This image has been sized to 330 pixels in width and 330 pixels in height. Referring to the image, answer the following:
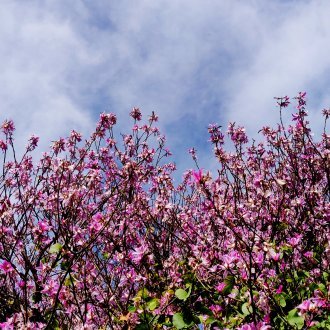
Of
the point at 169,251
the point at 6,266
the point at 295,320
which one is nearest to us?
the point at 295,320

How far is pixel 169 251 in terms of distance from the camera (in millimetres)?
7250

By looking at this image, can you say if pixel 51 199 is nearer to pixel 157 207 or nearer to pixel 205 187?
pixel 157 207

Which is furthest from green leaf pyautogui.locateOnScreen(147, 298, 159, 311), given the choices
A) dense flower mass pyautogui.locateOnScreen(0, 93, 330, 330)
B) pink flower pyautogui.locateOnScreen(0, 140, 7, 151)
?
pink flower pyautogui.locateOnScreen(0, 140, 7, 151)

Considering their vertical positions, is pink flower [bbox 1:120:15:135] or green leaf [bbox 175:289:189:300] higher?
pink flower [bbox 1:120:15:135]

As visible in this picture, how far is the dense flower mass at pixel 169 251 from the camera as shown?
384 cm

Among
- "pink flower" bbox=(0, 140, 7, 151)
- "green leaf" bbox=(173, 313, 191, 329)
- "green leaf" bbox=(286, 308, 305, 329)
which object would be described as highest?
"pink flower" bbox=(0, 140, 7, 151)

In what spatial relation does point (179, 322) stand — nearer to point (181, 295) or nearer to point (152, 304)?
point (181, 295)

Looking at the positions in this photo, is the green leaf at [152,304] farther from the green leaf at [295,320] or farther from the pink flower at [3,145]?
the pink flower at [3,145]

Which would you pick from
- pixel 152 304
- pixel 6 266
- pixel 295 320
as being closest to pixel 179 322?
pixel 152 304

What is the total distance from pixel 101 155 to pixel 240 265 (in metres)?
6.10

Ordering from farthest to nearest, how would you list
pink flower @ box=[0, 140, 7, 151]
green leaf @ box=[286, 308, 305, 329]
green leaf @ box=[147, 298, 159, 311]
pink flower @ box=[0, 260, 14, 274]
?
pink flower @ box=[0, 140, 7, 151] → pink flower @ box=[0, 260, 14, 274] → green leaf @ box=[147, 298, 159, 311] → green leaf @ box=[286, 308, 305, 329]

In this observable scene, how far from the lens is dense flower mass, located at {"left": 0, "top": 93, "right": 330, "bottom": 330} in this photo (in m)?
3.84

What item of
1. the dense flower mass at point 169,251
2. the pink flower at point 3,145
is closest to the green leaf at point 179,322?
the dense flower mass at point 169,251

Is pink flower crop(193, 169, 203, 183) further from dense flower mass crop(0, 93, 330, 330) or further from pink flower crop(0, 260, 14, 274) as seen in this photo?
pink flower crop(0, 260, 14, 274)
